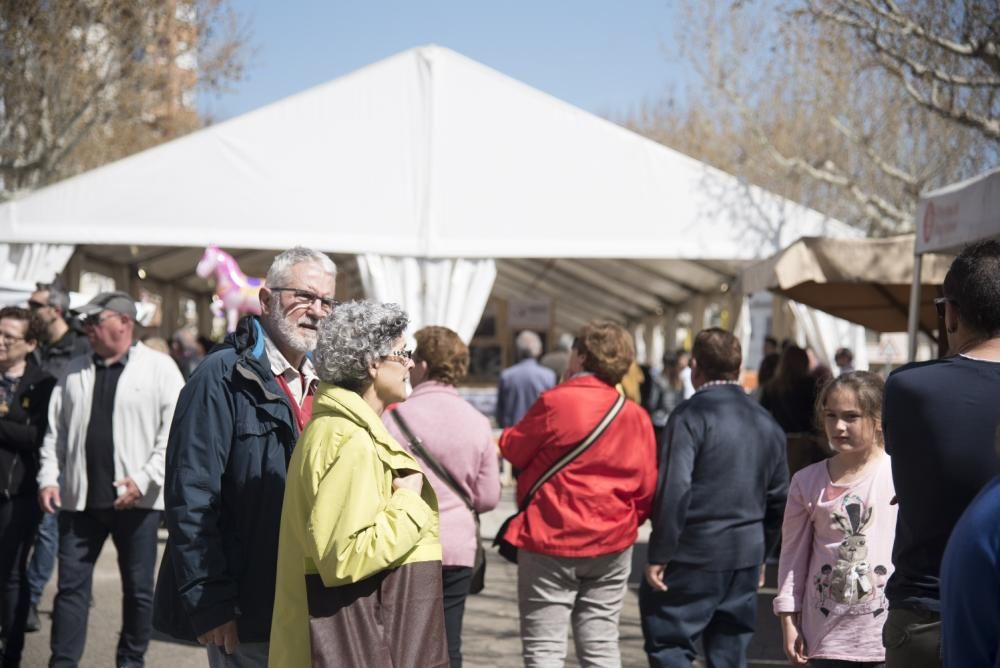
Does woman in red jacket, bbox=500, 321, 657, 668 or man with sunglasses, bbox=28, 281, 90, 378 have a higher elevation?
man with sunglasses, bbox=28, 281, 90, 378

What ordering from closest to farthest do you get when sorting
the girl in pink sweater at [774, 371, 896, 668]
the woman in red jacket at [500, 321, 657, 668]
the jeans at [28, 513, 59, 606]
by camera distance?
the girl in pink sweater at [774, 371, 896, 668]
the woman in red jacket at [500, 321, 657, 668]
the jeans at [28, 513, 59, 606]

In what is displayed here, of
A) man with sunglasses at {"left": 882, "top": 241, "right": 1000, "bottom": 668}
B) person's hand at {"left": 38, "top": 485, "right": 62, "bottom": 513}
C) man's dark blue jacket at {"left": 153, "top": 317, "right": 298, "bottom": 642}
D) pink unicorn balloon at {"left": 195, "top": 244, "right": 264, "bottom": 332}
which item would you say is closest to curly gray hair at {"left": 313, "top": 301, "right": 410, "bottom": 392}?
man's dark blue jacket at {"left": 153, "top": 317, "right": 298, "bottom": 642}

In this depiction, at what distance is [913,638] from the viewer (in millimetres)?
3459

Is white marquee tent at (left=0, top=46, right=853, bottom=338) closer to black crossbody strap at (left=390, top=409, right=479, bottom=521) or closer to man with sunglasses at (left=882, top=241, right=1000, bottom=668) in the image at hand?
black crossbody strap at (left=390, top=409, right=479, bottom=521)

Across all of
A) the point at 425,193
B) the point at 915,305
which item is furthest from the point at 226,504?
the point at 425,193

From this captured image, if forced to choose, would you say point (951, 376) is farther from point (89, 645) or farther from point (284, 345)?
point (89, 645)

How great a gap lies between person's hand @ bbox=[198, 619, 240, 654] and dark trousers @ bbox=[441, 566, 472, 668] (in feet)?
6.32

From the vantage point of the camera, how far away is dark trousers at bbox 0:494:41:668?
664 cm

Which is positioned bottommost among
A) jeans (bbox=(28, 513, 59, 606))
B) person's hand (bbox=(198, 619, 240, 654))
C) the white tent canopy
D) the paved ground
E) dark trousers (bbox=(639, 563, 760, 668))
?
the paved ground

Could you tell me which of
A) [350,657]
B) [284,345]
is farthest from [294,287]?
[350,657]

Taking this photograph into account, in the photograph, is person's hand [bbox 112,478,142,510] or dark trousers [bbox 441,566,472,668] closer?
dark trousers [bbox 441,566,472,668]

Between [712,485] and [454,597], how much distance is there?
121cm

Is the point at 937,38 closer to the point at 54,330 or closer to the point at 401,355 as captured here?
the point at 54,330

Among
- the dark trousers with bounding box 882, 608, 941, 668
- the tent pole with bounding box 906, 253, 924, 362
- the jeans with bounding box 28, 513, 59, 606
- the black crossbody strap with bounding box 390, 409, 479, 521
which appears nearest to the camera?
the dark trousers with bounding box 882, 608, 941, 668
